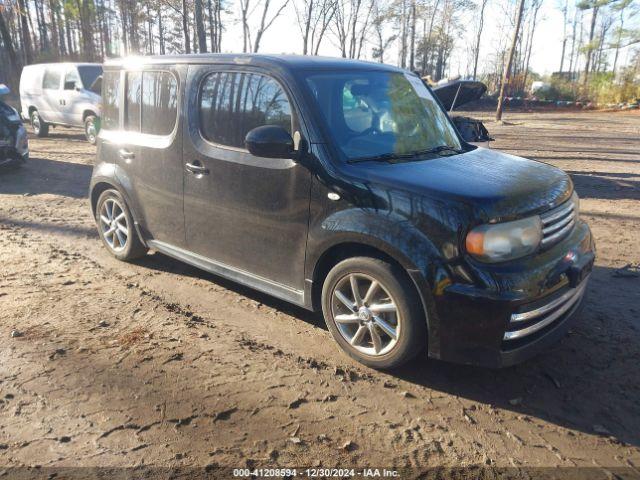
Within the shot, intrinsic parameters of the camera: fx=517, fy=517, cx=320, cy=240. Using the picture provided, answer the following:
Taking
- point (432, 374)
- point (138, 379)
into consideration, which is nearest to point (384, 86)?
point (432, 374)

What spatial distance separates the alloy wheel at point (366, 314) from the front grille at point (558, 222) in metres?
0.99

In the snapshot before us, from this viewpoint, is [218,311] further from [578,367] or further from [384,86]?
[578,367]

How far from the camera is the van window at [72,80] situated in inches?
551

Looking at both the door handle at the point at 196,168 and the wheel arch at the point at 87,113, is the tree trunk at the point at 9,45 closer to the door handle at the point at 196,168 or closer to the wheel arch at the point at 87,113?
the wheel arch at the point at 87,113

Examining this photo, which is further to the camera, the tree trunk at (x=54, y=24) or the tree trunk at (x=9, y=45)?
the tree trunk at (x=54, y=24)

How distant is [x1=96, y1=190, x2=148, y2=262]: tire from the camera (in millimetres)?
5082

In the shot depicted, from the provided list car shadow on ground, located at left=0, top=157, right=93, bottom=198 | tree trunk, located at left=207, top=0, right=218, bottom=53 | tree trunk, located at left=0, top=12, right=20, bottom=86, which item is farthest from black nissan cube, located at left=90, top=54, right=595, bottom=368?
tree trunk, located at left=207, top=0, right=218, bottom=53

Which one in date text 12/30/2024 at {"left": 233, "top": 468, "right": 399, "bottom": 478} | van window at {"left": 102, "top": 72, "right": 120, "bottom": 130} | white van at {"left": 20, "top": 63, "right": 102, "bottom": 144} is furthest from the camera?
white van at {"left": 20, "top": 63, "right": 102, "bottom": 144}

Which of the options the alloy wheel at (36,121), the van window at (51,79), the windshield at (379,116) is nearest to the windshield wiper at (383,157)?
the windshield at (379,116)

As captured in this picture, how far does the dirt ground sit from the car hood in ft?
3.67

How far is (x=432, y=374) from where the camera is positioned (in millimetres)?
3340

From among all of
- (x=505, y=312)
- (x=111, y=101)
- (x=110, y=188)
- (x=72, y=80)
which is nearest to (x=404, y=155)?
(x=505, y=312)

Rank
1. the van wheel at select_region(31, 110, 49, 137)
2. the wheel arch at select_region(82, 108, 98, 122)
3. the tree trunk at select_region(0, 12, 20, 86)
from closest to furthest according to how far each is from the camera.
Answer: the wheel arch at select_region(82, 108, 98, 122)
the van wheel at select_region(31, 110, 49, 137)
the tree trunk at select_region(0, 12, 20, 86)

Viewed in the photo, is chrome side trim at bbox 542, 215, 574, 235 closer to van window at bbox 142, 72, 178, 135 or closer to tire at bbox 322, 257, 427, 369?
tire at bbox 322, 257, 427, 369
